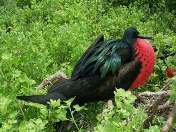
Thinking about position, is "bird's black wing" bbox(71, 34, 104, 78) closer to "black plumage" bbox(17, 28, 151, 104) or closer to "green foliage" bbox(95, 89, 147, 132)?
"black plumage" bbox(17, 28, 151, 104)

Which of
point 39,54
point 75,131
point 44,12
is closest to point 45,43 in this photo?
point 39,54

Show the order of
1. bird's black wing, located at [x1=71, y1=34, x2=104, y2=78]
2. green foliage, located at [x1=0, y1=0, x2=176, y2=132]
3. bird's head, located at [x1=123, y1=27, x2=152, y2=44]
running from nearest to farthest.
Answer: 1. green foliage, located at [x1=0, y1=0, x2=176, y2=132]
2. bird's black wing, located at [x1=71, y1=34, x2=104, y2=78]
3. bird's head, located at [x1=123, y1=27, x2=152, y2=44]

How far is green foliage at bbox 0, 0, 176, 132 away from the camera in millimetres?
2820

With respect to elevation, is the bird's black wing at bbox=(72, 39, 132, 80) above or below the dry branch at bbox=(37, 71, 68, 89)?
above

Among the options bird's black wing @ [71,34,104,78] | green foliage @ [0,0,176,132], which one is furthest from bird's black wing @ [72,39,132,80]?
green foliage @ [0,0,176,132]

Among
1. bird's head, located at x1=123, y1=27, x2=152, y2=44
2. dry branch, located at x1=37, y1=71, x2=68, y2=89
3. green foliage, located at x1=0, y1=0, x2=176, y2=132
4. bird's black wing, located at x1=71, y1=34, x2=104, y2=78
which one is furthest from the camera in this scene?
dry branch, located at x1=37, y1=71, x2=68, y2=89

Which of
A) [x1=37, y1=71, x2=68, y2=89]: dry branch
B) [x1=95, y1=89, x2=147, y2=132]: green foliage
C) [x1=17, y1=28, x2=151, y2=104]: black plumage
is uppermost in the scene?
[x1=95, y1=89, x2=147, y2=132]: green foliage

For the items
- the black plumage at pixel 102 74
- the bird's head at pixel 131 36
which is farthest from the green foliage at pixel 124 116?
the bird's head at pixel 131 36

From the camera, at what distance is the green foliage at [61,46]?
2.82m

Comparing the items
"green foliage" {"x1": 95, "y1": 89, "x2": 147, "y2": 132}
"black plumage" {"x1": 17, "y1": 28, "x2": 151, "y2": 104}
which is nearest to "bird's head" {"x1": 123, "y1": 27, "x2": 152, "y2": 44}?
"black plumage" {"x1": 17, "y1": 28, "x2": 151, "y2": 104}

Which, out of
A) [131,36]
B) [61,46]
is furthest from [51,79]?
[61,46]

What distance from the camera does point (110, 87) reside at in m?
3.85

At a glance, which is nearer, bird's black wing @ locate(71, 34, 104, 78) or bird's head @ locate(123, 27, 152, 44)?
bird's black wing @ locate(71, 34, 104, 78)

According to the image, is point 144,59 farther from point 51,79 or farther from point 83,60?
point 51,79
